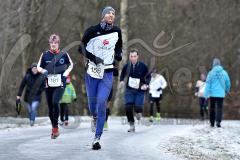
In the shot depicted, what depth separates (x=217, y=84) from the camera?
59.9 ft

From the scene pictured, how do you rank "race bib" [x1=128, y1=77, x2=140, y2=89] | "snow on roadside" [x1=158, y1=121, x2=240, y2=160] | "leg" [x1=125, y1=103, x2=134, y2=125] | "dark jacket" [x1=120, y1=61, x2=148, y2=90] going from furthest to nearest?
"dark jacket" [x1=120, y1=61, x2=148, y2=90]
"race bib" [x1=128, y1=77, x2=140, y2=89]
"leg" [x1=125, y1=103, x2=134, y2=125]
"snow on roadside" [x1=158, y1=121, x2=240, y2=160]

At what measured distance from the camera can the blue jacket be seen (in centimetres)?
1828

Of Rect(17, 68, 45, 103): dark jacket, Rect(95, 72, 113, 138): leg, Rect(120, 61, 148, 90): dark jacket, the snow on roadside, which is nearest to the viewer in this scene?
Rect(95, 72, 113, 138): leg

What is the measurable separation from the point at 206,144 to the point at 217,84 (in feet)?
14.3

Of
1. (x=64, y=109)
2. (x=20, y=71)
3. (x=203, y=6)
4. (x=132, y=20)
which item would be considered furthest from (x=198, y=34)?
(x=64, y=109)

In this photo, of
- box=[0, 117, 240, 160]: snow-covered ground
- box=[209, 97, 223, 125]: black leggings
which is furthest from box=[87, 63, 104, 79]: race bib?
box=[209, 97, 223, 125]: black leggings

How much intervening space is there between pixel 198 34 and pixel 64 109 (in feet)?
68.6

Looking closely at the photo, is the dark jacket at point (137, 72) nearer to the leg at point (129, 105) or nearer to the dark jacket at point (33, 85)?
the leg at point (129, 105)

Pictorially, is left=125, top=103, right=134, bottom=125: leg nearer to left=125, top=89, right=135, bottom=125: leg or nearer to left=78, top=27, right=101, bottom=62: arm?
left=125, top=89, right=135, bottom=125: leg

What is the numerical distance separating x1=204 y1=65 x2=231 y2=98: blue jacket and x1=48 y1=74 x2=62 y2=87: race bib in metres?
7.28

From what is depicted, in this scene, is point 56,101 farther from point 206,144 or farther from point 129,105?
point 206,144

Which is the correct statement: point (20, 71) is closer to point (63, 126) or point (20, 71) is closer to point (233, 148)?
point (63, 126)

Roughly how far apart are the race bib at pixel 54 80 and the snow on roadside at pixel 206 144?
2280 mm

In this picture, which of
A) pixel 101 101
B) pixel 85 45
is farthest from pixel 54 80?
pixel 101 101
